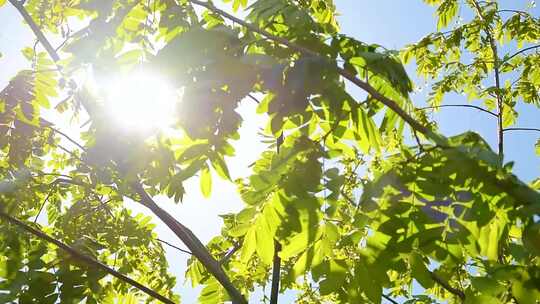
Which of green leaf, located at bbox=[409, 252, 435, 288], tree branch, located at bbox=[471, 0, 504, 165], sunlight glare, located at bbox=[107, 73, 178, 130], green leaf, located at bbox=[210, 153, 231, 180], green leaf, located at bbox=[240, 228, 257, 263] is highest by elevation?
tree branch, located at bbox=[471, 0, 504, 165]

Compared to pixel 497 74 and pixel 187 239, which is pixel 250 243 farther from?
pixel 497 74

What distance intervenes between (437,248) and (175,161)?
3.31 ft

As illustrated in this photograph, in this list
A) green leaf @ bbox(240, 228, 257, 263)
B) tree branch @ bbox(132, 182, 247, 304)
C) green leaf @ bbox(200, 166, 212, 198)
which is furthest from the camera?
tree branch @ bbox(132, 182, 247, 304)

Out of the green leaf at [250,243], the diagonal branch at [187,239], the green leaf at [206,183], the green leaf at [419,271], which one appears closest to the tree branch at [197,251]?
the diagonal branch at [187,239]

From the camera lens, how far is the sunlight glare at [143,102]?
163cm

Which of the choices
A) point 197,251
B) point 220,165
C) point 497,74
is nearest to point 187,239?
point 197,251

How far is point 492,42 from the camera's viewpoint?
A: 18.4 feet

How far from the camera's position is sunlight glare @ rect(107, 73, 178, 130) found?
5.34 ft

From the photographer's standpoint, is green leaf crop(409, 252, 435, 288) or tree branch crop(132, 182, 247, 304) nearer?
green leaf crop(409, 252, 435, 288)

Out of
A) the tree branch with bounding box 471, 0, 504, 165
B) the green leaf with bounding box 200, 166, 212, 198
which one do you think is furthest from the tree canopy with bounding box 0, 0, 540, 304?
the tree branch with bounding box 471, 0, 504, 165

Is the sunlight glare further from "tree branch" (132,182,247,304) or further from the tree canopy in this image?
"tree branch" (132,182,247,304)

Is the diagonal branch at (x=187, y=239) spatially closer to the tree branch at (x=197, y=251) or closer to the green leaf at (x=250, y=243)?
the tree branch at (x=197, y=251)

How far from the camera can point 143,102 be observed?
1.70 m

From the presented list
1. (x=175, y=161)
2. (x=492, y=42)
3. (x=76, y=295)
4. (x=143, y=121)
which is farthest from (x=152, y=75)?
(x=492, y=42)
